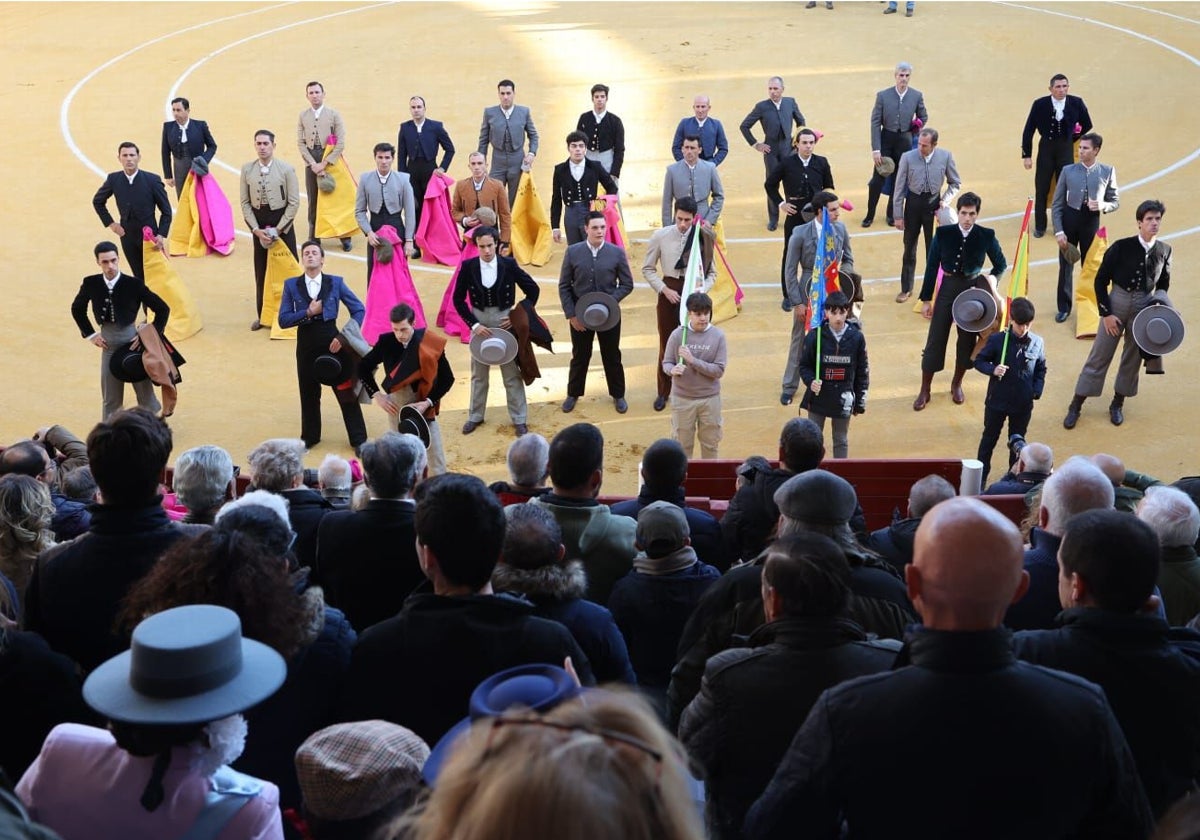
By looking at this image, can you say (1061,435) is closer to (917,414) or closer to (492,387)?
(917,414)

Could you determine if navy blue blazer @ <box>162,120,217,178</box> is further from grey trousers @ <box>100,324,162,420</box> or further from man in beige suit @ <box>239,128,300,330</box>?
grey trousers @ <box>100,324,162,420</box>

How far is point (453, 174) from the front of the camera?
18578 millimetres

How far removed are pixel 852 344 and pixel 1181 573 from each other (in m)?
4.98

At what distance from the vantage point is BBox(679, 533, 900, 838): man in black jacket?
3.93 m

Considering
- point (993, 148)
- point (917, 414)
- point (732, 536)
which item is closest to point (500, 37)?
point (993, 148)

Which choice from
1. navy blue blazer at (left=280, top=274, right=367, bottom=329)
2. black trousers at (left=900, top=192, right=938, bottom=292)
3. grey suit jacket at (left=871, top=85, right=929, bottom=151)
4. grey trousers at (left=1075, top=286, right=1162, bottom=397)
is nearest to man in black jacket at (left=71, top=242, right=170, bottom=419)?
navy blue blazer at (left=280, top=274, right=367, bottom=329)

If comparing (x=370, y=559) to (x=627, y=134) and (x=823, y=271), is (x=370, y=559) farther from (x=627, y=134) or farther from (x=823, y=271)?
(x=627, y=134)

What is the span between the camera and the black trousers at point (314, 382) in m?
11.4

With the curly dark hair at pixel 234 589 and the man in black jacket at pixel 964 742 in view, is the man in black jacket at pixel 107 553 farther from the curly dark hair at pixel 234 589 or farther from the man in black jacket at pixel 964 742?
the man in black jacket at pixel 964 742

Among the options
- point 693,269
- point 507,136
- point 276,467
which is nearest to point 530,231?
point 507,136

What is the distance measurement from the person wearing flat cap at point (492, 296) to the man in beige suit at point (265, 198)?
3.22 m

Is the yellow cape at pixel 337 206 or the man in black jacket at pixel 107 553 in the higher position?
the yellow cape at pixel 337 206

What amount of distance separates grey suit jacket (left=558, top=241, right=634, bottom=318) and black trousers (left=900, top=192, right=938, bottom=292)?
3716 mm

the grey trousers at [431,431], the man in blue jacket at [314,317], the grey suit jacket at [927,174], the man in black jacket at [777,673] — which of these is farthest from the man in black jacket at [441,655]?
the grey suit jacket at [927,174]
